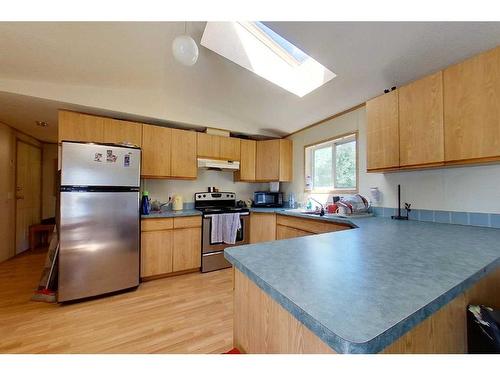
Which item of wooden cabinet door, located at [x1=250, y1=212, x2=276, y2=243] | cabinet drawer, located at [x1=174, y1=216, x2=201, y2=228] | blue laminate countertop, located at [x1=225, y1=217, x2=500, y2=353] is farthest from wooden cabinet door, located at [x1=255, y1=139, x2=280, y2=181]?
blue laminate countertop, located at [x1=225, y1=217, x2=500, y2=353]

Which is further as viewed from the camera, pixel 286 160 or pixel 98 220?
pixel 286 160

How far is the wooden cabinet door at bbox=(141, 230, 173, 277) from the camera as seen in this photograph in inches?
104

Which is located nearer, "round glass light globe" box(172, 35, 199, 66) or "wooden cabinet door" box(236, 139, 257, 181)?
"round glass light globe" box(172, 35, 199, 66)

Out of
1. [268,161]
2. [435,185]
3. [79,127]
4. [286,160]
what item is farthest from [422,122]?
[79,127]

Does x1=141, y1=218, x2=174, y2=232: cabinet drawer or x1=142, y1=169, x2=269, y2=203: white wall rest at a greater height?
x1=142, y1=169, x2=269, y2=203: white wall

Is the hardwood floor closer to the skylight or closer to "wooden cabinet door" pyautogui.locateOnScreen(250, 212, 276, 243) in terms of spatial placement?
"wooden cabinet door" pyautogui.locateOnScreen(250, 212, 276, 243)


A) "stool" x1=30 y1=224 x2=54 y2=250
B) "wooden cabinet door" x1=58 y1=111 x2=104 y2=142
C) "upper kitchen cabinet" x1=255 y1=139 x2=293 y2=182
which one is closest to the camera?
"wooden cabinet door" x1=58 y1=111 x2=104 y2=142

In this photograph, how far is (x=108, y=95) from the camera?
2.54 meters

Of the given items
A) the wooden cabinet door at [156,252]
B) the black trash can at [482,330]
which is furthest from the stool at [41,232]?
the black trash can at [482,330]

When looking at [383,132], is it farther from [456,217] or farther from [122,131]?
[122,131]

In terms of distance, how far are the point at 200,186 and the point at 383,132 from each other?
2.68 m

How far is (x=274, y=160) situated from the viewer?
3.65 meters
